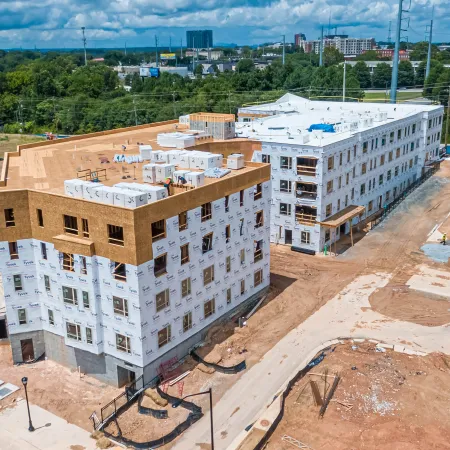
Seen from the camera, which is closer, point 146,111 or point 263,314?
point 263,314

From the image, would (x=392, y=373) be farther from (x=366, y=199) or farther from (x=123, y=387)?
(x=366, y=199)

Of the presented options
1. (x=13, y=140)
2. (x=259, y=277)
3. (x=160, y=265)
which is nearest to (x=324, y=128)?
(x=259, y=277)

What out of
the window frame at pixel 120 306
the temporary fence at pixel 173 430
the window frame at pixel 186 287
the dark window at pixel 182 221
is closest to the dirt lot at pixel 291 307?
the temporary fence at pixel 173 430

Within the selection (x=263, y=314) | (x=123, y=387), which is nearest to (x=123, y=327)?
(x=123, y=387)

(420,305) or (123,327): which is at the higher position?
(123,327)

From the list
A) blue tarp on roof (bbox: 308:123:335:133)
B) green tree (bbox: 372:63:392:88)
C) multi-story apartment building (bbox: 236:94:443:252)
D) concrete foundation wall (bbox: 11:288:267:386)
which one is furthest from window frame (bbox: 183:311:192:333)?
green tree (bbox: 372:63:392:88)

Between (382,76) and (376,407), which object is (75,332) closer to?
(376,407)

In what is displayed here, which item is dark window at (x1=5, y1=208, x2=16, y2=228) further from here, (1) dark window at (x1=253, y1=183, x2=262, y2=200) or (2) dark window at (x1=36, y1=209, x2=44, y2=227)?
(1) dark window at (x1=253, y1=183, x2=262, y2=200)
